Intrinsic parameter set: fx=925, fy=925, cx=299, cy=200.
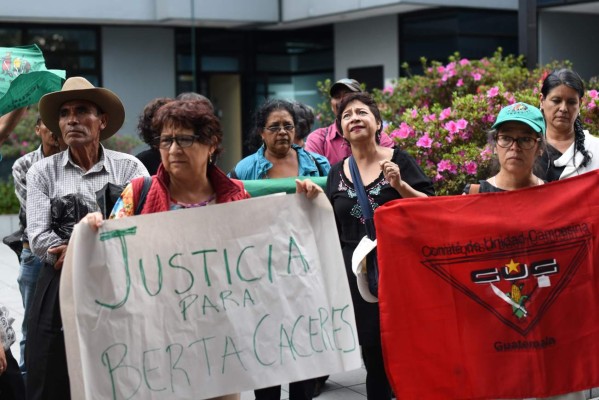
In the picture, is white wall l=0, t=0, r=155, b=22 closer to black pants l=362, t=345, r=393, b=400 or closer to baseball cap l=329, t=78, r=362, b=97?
baseball cap l=329, t=78, r=362, b=97

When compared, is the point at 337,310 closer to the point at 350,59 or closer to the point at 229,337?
the point at 229,337

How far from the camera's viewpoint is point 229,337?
12.6ft

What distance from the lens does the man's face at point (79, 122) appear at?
14.9 ft

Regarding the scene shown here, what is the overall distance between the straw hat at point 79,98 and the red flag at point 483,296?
1488 mm

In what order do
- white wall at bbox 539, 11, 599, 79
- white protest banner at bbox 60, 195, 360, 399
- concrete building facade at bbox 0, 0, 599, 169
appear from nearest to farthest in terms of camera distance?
white protest banner at bbox 60, 195, 360, 399 → white wall at bbox 539, 11, 599, 79 → concrete building facade at bbox 0, 0, 599, 169

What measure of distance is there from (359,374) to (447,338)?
2558 millimetres

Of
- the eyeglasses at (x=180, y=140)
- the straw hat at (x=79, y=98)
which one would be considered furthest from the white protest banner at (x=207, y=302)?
the straw hat at (x=79, y=98)

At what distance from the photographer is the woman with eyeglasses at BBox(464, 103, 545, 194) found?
440cm

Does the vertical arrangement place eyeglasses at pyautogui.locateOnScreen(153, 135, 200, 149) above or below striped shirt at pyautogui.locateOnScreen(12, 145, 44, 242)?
above

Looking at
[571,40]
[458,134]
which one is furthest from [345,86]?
[571,40]

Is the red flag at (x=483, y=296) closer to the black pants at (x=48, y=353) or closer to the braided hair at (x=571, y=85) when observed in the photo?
the braided hair at (x=571, y=85)

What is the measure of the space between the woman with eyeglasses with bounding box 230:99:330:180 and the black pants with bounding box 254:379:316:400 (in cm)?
134

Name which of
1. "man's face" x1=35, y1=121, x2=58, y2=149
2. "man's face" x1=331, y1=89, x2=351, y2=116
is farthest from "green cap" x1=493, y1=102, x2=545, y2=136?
"man's face" x1=331, y1=89, x2=351, y2=116

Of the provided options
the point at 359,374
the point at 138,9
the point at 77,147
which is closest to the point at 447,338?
the point at 77,147
